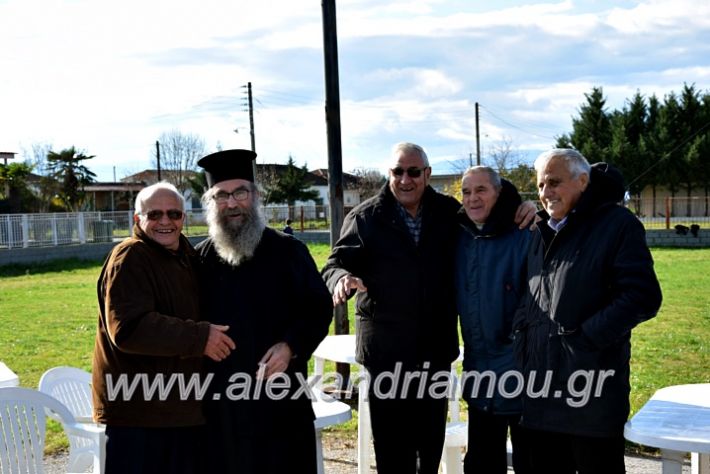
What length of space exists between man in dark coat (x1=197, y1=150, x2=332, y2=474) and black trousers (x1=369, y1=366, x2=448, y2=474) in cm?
62

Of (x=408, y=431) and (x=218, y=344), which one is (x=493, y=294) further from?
(x=218, y=344)

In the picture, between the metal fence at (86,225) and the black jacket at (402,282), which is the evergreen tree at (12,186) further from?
the black jacket at (402,282)

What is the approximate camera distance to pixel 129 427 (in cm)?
Result: 312

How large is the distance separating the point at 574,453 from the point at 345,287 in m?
1.28

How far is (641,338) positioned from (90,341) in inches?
293

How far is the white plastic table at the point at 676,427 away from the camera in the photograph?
122 inches

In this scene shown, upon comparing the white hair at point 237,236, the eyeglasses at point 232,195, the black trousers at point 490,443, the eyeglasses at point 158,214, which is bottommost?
the black trousers at point 490,443

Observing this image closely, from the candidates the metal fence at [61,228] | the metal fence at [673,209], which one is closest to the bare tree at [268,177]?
the metal fence at [61,228]

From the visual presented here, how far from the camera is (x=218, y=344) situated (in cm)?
309

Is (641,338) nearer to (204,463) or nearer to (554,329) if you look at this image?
(554,329)

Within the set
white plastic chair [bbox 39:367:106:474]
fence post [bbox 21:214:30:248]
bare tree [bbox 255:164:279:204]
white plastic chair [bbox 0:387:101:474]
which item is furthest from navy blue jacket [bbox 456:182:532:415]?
bare tree [bbox 255:164:279:204]

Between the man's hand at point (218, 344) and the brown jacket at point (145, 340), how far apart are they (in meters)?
0.03

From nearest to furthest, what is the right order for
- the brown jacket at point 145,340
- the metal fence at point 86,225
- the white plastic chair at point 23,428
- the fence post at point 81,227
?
the brown jacket at point 145,340
the white plastic chair at point 23,428
the metal fence at point 86,225
the fence post at point 81,227

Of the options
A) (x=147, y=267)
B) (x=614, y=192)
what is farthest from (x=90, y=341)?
(x=614, y=192)
